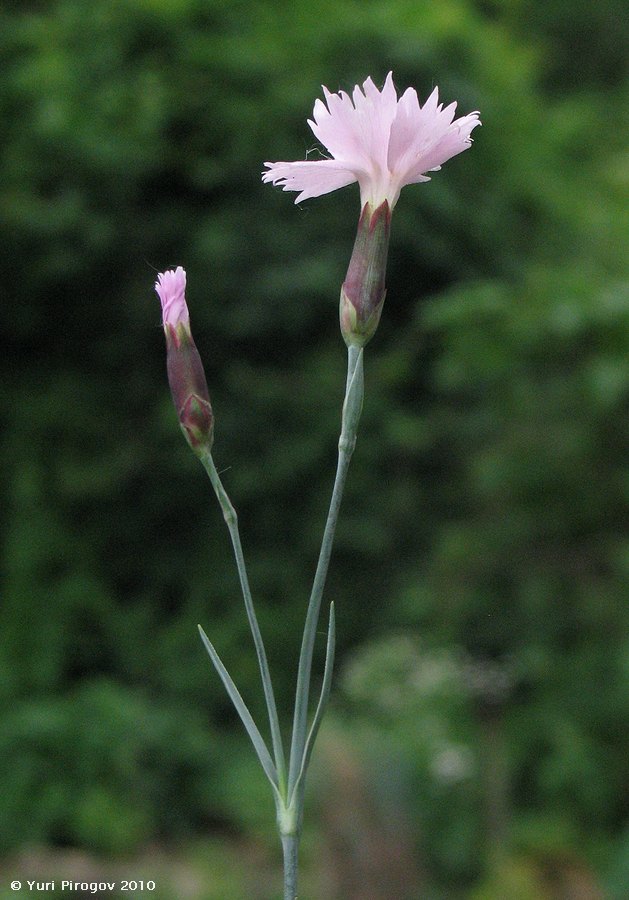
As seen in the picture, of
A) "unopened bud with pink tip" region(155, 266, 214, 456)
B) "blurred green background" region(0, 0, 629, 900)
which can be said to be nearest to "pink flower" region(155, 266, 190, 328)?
"unopened bud with pink tip" region(155, 266, 214, 456)

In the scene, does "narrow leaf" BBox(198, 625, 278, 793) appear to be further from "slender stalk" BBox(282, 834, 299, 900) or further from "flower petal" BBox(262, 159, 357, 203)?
"flower petal" BBox(262, 159, 357, 203)

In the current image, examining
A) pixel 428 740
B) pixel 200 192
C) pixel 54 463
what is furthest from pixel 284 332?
pixel 428 740

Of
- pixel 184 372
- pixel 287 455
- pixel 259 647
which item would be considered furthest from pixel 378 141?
pixel 287 455

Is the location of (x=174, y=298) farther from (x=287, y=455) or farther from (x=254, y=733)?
(x=287, y=455)

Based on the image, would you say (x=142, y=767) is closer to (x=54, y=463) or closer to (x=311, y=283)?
(x=54, y=463)

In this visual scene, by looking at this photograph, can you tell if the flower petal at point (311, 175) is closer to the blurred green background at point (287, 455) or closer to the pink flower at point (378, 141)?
the pink flower at point (378, 141)

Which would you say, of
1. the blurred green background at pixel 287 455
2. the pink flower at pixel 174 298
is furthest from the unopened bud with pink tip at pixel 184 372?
the blurred green background at pixel 287 455

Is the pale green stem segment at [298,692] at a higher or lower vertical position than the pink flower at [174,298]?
lower
